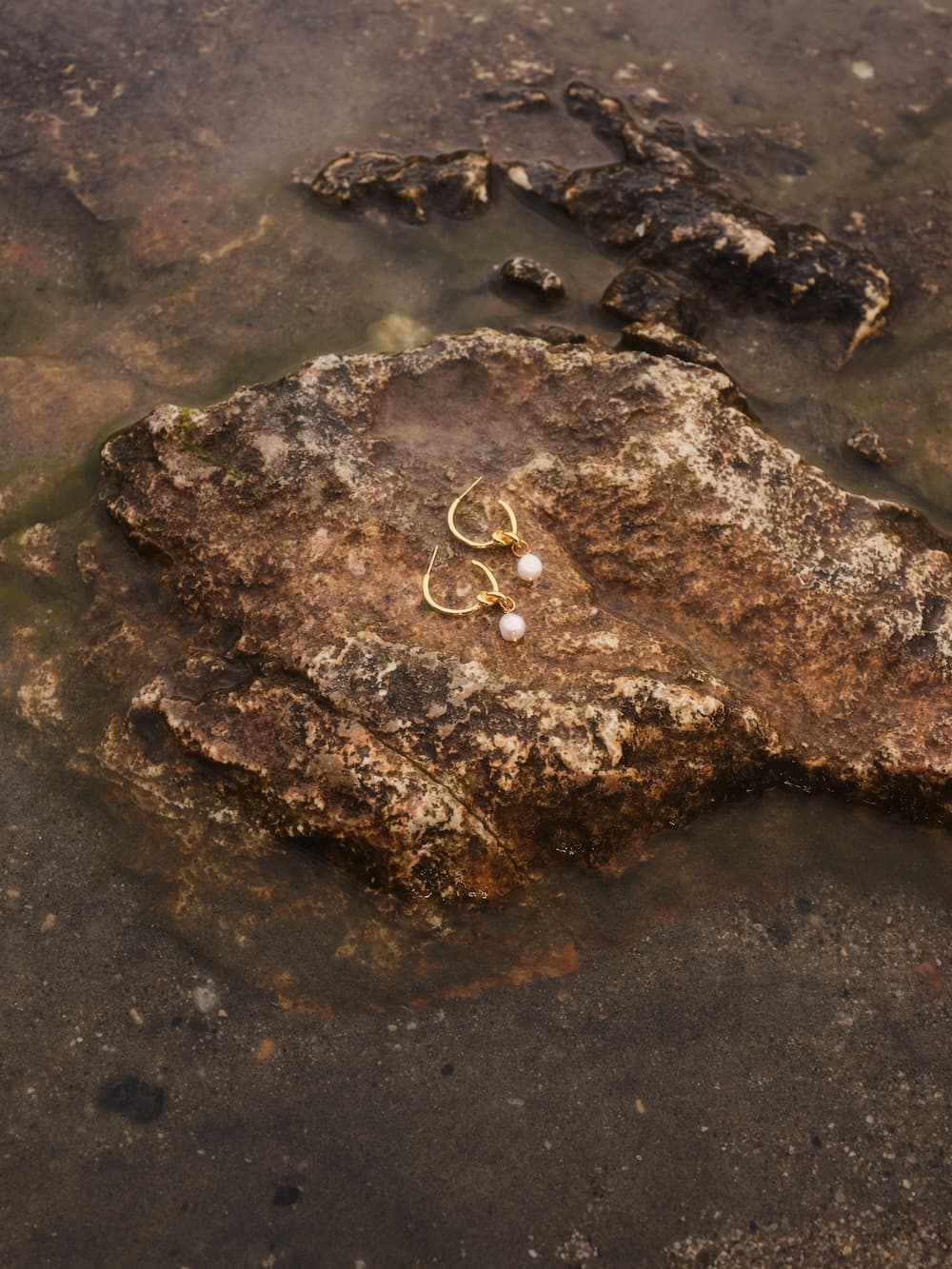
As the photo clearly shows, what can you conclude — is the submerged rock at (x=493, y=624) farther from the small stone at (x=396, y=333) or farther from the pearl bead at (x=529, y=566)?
the small stone at (x=396, y=333)

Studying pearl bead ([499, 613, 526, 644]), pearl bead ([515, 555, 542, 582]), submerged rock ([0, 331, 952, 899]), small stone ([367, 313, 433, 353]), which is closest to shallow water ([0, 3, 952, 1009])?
small stone ([367, 313, 433, 353])

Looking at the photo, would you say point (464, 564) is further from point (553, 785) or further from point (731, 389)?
point (731, 389)

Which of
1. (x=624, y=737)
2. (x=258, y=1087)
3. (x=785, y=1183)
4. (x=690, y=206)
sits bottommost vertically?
(x=258, y=1087)

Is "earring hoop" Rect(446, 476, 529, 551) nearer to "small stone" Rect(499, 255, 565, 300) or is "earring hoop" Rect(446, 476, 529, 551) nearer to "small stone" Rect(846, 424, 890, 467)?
"small stone" Rect(499, 255, 565, 300)

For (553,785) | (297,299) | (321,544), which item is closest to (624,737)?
(553,785)

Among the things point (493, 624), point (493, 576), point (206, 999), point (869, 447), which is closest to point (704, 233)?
point (869, 447)

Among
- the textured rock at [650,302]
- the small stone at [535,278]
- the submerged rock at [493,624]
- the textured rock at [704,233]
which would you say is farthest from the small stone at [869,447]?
the small stone at [535,278]

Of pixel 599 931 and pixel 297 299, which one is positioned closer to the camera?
pixel 599 931
